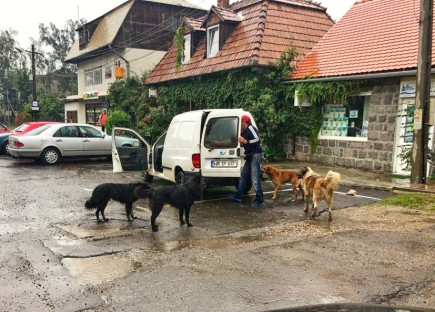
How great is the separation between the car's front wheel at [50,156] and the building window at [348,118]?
409 inches

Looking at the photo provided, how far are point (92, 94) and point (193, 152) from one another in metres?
26.5

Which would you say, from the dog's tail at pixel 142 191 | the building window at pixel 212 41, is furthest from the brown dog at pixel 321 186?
the building window at pixel 212 41

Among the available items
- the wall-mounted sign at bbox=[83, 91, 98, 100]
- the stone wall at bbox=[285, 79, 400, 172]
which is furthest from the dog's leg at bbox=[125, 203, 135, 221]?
the wall-mounted sign at bbox=[83, 91, 98, 100]

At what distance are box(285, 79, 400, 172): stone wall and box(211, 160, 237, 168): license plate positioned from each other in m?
6.10

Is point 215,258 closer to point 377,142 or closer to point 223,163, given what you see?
point 223,163

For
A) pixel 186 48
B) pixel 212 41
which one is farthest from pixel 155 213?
pixel 186 48

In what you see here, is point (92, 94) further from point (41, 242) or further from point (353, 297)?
point (353, 297)

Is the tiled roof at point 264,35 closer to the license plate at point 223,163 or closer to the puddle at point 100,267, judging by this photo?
the license plate at point 223,163

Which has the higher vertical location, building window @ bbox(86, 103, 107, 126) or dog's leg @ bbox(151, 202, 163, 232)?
building window @ bbox(86, 103, 107, 126)

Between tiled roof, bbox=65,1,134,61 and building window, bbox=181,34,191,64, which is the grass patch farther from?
tiled roof, bbox=65,1,134,61

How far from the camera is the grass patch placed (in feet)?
25.3

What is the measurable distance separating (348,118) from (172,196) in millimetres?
9063

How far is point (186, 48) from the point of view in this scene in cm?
2016

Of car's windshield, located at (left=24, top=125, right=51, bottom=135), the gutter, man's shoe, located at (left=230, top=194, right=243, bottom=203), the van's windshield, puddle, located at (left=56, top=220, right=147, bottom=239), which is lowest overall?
puddle, located at (left=56, top=220, right=147, bottom=239)
